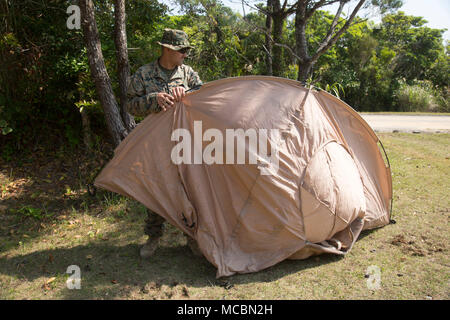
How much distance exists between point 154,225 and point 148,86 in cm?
139

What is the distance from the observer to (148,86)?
3.63 meters

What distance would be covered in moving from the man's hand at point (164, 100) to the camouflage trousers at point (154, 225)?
3.43 feet

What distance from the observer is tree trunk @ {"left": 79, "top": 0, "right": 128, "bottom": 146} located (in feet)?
15.5

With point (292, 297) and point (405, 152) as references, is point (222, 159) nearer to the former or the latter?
point (292, 297)

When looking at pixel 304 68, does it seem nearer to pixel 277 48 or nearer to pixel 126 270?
pixel 277 48

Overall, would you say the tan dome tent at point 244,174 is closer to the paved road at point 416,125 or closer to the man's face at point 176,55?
the man's face at point 176,55

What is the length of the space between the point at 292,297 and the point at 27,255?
268 centimetres

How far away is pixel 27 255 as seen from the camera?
12.3ft

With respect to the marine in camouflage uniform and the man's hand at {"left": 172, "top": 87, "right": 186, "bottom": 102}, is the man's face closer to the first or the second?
the marine in camouflage uniform

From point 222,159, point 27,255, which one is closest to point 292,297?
point 222,159

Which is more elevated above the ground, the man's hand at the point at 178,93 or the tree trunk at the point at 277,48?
the tree trunk at the point at 277,48

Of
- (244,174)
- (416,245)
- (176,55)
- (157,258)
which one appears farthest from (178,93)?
(416,245)

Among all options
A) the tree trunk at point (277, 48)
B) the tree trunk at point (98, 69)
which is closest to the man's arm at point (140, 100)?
the tree trunk at point (98, 69)

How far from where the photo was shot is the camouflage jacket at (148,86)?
352 cm
